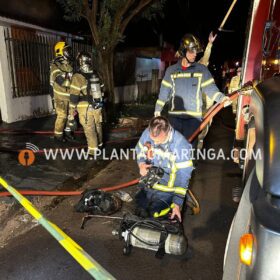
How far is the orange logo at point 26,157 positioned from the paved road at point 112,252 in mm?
1664

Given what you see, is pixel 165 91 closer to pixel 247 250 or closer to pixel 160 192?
pixel 160 192

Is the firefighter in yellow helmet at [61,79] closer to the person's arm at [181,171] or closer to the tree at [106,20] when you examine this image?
the tree at [106,20]

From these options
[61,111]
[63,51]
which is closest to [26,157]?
[61,111]

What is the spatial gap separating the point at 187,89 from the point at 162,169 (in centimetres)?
159

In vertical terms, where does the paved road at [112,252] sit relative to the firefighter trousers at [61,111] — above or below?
below

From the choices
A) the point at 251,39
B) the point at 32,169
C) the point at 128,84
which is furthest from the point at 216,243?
the point at 128,84

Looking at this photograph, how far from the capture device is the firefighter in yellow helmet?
614 centimetres

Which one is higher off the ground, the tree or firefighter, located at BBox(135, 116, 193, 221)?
the tree

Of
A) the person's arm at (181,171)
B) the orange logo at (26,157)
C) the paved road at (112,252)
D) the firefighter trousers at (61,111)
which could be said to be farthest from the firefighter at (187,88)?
the firefighter trousers at (61,111)

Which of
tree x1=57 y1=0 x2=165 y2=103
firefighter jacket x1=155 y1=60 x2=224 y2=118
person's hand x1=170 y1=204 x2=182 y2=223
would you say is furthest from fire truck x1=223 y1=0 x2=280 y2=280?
tree x1=57 y1=0 x2=165 y2=103

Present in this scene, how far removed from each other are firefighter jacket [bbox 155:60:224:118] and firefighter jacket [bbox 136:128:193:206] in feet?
4.48

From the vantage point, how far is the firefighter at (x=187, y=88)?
4.14 metres

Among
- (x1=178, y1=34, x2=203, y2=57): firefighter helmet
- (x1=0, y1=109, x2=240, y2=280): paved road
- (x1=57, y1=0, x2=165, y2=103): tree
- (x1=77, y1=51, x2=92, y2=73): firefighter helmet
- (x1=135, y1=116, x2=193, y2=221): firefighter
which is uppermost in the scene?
(x1=57, y1=0, x2=165, y2=103): tree

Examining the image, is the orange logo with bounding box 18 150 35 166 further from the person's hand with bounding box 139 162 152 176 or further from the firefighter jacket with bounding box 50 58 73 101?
the person's hand with bounding box 139 162 152 176
